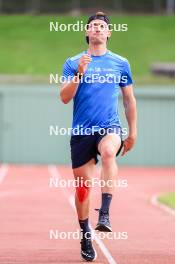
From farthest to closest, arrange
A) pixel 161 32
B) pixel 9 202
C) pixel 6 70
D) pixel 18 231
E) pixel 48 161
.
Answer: pixel 161 32 < pixel 6 70 < pixel 48 161 < pixel 9 202 < pixel 18 231

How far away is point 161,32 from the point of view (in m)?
64.9

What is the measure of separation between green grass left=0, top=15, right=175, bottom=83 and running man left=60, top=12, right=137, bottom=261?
43.9 m

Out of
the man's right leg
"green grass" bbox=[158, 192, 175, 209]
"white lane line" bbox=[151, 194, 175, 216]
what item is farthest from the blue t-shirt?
"green grass" bbox=[158, 192, 175, 209]

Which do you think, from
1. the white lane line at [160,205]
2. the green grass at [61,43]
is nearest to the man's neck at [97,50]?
the white lane line at [160,205]

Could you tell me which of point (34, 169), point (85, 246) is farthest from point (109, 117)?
point (34, 169)

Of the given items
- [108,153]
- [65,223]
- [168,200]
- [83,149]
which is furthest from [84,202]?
[168,200]

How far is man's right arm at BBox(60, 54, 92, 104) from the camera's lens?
986cm

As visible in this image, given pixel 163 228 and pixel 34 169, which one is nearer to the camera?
pixel 163 228

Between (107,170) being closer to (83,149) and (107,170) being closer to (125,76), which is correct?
(83,149)

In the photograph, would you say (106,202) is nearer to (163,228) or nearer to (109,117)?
(109,117)

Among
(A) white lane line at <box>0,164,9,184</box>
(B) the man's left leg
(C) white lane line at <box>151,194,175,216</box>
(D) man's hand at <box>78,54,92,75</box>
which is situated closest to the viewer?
(D) man's hand at <box>78,54,92,75</box>

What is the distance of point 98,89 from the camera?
10172mm

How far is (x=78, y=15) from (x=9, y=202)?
44.6 m

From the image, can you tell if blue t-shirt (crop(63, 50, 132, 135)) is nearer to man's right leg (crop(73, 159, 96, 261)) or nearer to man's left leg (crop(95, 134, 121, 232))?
man's left leg (crop(95, 134, 121, 232))
